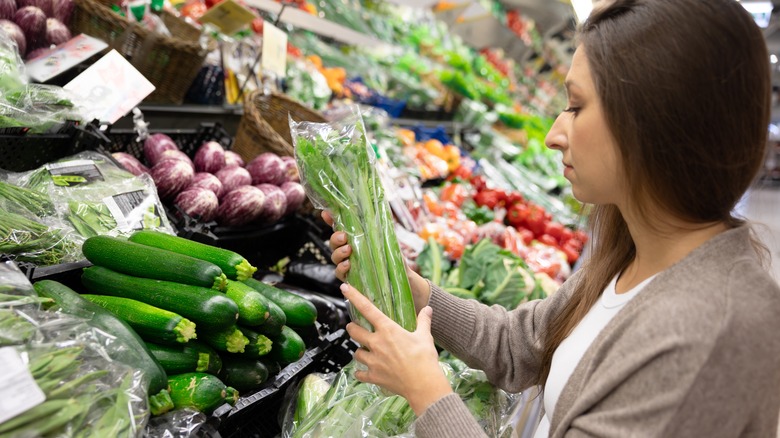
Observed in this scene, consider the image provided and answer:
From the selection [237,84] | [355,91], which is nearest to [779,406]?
[237,84]

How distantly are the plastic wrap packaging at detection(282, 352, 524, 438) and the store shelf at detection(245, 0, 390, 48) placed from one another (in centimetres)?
258

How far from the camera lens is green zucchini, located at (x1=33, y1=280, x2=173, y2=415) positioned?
3.85 ft

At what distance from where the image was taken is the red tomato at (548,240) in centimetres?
387

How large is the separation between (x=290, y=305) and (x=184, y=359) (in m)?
0.40

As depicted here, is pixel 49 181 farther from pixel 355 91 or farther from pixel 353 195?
pixel 355 91

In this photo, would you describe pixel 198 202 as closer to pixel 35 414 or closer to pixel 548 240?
pixel 35 414

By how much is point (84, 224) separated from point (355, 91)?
330 centimetres

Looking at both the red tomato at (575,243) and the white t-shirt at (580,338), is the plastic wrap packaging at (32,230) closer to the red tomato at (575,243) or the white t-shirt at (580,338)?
the white t-shirt at (580,338)

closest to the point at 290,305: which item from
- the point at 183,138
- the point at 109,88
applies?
the point at 109,88

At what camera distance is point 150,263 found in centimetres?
148

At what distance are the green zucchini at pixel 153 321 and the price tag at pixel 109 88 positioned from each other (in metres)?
1.09

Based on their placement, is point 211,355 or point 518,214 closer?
point 211,355

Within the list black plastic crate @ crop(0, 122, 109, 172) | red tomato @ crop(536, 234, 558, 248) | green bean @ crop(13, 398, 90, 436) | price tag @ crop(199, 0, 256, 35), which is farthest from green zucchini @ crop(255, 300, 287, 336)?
red tomato @ crop(536, 234, 558, 248)

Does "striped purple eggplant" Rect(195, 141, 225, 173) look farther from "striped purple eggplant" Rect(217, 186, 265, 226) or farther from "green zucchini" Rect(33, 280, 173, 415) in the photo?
"green zucchini" Rect(33, 280, 173, 415)
